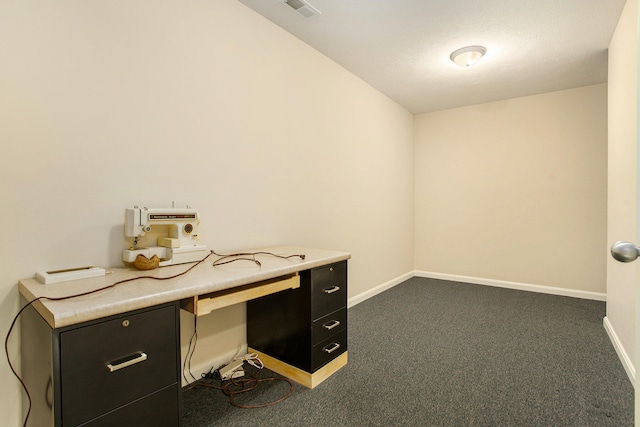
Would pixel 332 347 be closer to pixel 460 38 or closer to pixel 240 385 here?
pixel 240 385

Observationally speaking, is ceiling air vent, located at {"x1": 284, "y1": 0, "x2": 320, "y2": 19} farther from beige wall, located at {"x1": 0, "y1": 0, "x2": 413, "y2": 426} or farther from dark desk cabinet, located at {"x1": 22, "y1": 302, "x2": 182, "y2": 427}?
dark desk cabinet, located at {"x1": 22, "y1": 302, "x2": 182, "y2": 427}

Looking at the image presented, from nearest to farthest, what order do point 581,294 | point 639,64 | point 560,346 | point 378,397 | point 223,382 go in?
point 639,64, point 378,397, point 223,382, point 560,346, point 581,294

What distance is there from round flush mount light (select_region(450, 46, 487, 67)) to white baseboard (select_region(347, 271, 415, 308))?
255 centimetres

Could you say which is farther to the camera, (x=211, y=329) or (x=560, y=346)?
(x=560, y=346)

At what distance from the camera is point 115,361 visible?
1083 millimetres

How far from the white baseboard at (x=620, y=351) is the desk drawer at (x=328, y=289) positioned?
181 cm

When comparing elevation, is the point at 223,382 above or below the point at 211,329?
below

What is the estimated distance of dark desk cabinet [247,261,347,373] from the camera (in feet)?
6.31

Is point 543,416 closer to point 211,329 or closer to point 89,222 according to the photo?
point 211,329

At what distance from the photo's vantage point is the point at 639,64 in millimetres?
776

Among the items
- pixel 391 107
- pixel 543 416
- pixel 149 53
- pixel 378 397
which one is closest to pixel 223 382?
pixel 378 397

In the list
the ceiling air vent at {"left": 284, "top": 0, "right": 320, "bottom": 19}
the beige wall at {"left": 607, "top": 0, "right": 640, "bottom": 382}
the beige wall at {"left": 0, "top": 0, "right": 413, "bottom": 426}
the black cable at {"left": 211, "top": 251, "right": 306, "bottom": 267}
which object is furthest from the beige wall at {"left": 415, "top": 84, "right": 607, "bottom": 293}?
the black cable at {"left": 211, "top": 251, "right": 306, "bottom": 267}

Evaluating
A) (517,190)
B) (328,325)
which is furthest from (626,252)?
(517,190)

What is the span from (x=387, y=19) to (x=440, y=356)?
2547 millimetres
